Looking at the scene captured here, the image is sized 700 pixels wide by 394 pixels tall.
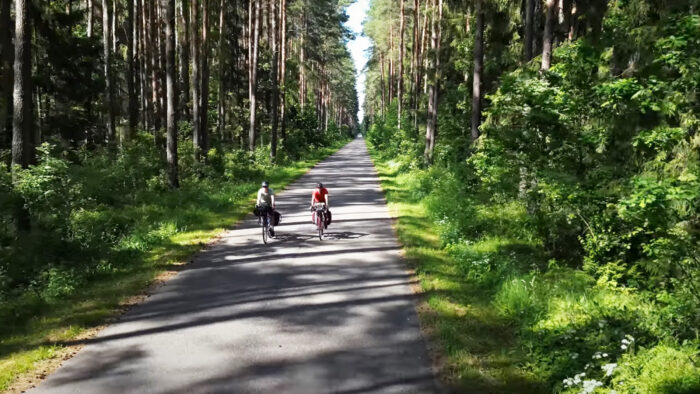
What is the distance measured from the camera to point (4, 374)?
5.63 metres

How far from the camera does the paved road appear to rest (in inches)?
218

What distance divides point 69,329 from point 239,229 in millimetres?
7217

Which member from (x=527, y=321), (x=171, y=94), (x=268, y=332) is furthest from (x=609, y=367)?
(x=171, y=94)

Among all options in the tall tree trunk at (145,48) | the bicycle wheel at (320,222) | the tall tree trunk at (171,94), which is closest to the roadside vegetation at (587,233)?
the bicycle wheel at (320,222)

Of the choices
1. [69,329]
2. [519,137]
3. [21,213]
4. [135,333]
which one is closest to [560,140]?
[519,137]

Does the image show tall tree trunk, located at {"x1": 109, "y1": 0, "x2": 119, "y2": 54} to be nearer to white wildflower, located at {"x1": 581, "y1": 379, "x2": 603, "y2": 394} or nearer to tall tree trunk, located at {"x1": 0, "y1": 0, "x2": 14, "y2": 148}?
tall tree trunk, located at {"x1": 0, "y1": 0, "x2": 14, "y2": 148}

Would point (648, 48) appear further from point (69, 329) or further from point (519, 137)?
point (69, 329)

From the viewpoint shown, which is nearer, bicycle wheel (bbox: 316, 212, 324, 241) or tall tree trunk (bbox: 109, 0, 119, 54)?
bicycle wheel (bbox: 316, 212, 324, 241)

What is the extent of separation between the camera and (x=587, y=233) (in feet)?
28.2

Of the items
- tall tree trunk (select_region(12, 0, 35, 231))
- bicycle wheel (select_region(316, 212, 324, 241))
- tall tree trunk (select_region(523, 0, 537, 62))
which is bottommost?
bicycle wheel (select_region(316, 212, 324, 241))

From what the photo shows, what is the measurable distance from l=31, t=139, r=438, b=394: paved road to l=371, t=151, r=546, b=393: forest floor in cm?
28

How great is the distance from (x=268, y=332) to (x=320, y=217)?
6.28 meters

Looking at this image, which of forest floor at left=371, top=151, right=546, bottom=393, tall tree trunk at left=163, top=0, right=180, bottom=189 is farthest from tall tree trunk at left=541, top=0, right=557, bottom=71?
tall tree trunk at left=163, top=0, right=180, bottom=189

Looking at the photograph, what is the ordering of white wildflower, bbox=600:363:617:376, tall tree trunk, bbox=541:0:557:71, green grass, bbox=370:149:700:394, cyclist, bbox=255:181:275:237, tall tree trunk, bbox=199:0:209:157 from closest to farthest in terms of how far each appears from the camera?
white wildflower, bbox=600:363:617:376 < green grass, bbox=370:149:700:394 < tall tree trunk, bbox=541:0:557:71 < cyclist, bbox=255:181:275:237 < tall tree trunk, bbox=199:0:209:157
